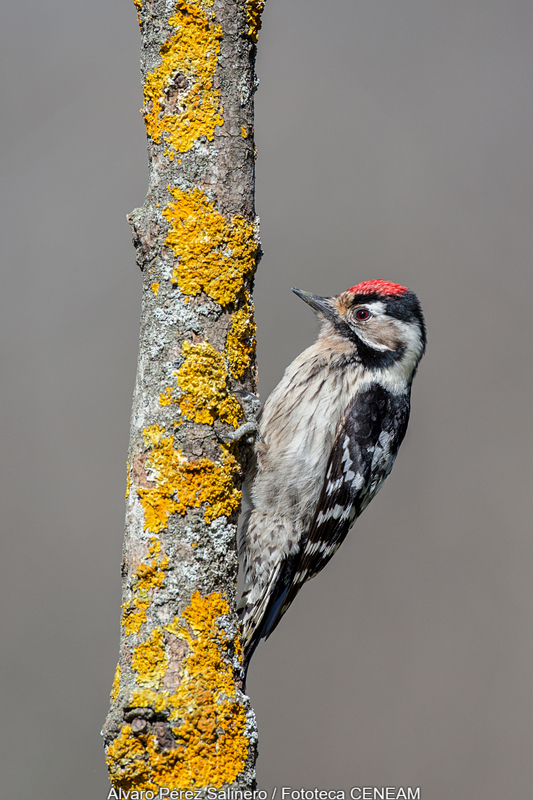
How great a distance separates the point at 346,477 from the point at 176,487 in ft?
3.69

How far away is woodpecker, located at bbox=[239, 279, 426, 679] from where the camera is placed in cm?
254

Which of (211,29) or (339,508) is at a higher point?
(211,29)

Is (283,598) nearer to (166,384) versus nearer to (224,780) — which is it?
(224,780)

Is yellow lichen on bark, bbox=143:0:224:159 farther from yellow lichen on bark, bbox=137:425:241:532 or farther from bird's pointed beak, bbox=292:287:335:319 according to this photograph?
bird's pointed beak, bbox=292:287:335:319

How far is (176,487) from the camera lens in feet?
5.34

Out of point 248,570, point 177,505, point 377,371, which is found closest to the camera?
point 177,505

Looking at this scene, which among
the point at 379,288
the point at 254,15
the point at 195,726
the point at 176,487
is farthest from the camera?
the point at 379,288

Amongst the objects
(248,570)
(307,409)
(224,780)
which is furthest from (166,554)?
(307,409)

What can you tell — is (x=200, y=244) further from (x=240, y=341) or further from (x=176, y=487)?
(x=176, y=487)

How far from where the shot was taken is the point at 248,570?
8.32ft

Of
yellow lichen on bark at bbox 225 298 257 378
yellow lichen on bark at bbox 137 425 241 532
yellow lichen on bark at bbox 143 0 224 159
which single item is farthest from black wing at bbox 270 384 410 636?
yellow lichen on bark at bbox 143 0 224 159

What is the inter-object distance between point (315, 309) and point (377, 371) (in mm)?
386

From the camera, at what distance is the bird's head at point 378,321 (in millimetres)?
2734

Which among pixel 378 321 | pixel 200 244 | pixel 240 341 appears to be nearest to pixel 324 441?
pixel 378 321
